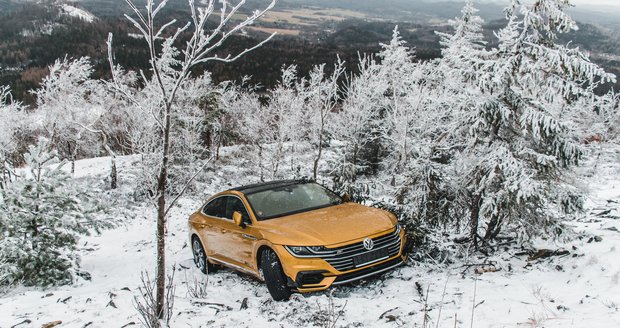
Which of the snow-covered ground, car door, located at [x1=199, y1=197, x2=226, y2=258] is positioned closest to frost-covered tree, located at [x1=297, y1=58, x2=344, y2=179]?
car door, located at [x1=199, y1=197, x2=226, y2=258]

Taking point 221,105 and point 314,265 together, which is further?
point 221,105

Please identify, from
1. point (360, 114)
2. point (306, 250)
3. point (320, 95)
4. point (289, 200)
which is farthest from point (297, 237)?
point (360, 114)

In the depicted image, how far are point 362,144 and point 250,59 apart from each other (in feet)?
277

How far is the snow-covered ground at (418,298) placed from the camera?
4.93 m

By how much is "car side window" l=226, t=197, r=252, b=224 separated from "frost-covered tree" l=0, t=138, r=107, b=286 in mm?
2862

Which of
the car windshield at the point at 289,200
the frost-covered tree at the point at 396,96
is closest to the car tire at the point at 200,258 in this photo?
the car windshield at the point at 289,200

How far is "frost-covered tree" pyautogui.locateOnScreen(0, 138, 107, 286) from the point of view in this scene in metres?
7.80

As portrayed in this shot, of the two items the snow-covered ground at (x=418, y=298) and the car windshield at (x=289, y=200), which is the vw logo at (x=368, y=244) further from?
the car windshield at (x=289, y=200)

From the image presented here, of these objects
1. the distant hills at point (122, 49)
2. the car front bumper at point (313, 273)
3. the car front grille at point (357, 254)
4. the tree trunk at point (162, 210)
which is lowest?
the distant hills at point (122, 49)

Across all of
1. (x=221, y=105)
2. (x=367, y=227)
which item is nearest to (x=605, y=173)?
(x=221, y=105)

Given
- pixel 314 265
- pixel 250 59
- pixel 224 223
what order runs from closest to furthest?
pixel 314 265 < pixel 224 223 < pixel 250 59

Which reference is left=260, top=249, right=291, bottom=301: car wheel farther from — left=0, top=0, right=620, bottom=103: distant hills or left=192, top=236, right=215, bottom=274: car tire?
left=0, top=0, right=620, bottom=103: distant hills

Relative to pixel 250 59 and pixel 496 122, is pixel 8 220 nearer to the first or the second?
pixel 496 122

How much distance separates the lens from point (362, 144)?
2927cm
